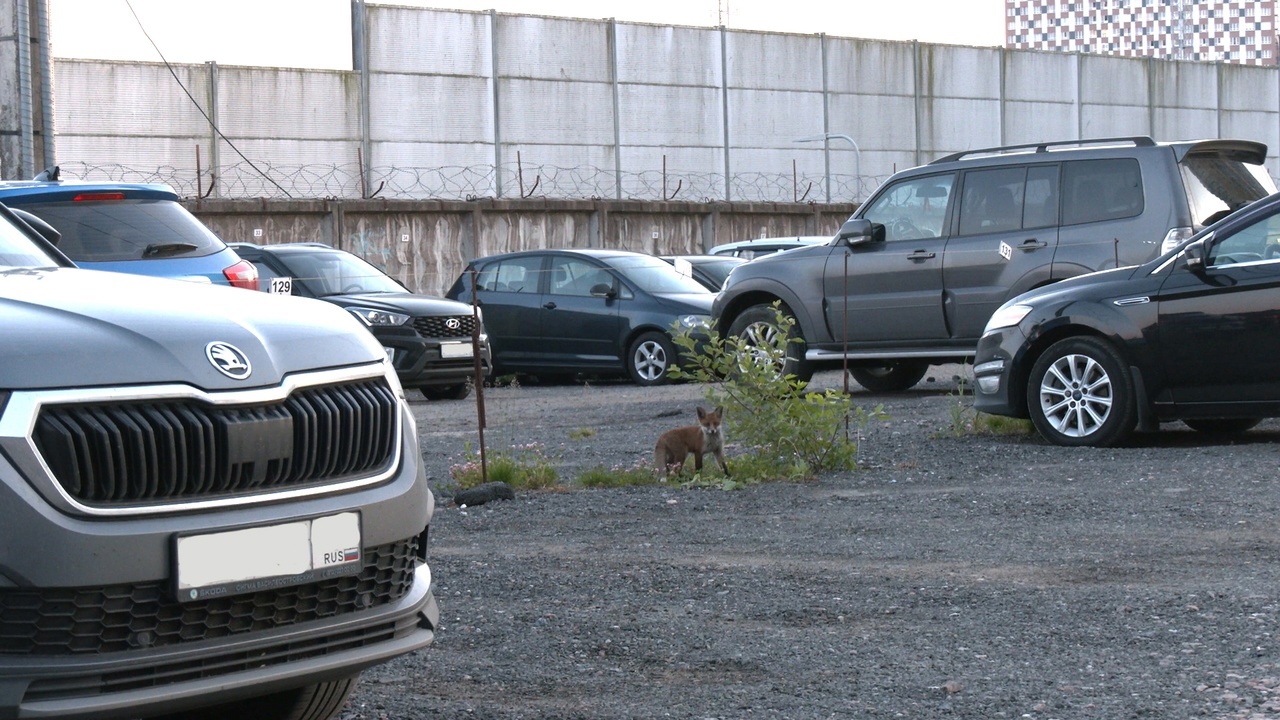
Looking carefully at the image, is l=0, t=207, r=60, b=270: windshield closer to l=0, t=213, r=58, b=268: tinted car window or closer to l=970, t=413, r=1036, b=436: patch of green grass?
l=0, t=213, r=58, b=268: tinted car window

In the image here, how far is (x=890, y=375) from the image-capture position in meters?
15.1

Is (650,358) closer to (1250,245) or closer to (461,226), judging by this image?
(1250,245)

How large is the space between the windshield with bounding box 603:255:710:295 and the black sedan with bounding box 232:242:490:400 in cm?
240

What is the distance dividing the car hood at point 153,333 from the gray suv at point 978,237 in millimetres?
7814

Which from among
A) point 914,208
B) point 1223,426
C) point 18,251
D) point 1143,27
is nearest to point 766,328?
point 914,208

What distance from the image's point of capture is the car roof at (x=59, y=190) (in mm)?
9219

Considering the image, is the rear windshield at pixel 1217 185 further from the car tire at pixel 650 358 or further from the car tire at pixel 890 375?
the car tire at pixel 650 358

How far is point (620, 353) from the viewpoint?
17656 millimetres

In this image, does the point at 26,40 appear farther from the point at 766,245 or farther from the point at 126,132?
the point at 126,132

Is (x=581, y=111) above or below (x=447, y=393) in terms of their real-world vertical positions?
above

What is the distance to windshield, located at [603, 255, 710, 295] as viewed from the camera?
17812 mm

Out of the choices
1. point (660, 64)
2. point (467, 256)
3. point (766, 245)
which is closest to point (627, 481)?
point (766, 245)

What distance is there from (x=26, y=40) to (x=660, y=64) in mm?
25861

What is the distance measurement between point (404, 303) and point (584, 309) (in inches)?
116
